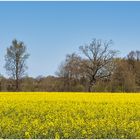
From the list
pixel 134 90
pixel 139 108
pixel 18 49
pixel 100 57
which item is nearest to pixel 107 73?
pixel 100 57

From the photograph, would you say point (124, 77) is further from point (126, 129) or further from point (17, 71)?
point (126, 129)

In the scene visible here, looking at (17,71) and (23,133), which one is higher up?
(17,71)

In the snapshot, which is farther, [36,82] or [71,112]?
[36,82]

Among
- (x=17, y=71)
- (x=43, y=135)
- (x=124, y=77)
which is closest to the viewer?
(x=43, y=135)

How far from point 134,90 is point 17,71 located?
13553 mm

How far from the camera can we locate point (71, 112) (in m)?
15.7

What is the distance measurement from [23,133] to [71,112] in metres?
4.53

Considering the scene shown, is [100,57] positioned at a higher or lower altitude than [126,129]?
higher

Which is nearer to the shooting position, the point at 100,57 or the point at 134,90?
the point at 134,90

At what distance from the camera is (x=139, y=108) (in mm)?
17031

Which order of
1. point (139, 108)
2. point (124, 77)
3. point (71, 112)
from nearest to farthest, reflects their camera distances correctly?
point (71, 112)
point (139, 108)
point (124, 77)

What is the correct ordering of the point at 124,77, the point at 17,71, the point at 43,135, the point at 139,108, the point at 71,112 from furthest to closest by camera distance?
the point at 124,77 → the point at 17,71 → the point at 139,108 → the point at 71,112 → the point at 43,135

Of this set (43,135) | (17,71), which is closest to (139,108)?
(43,135)

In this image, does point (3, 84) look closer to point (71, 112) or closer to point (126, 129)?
point (71, 112)
